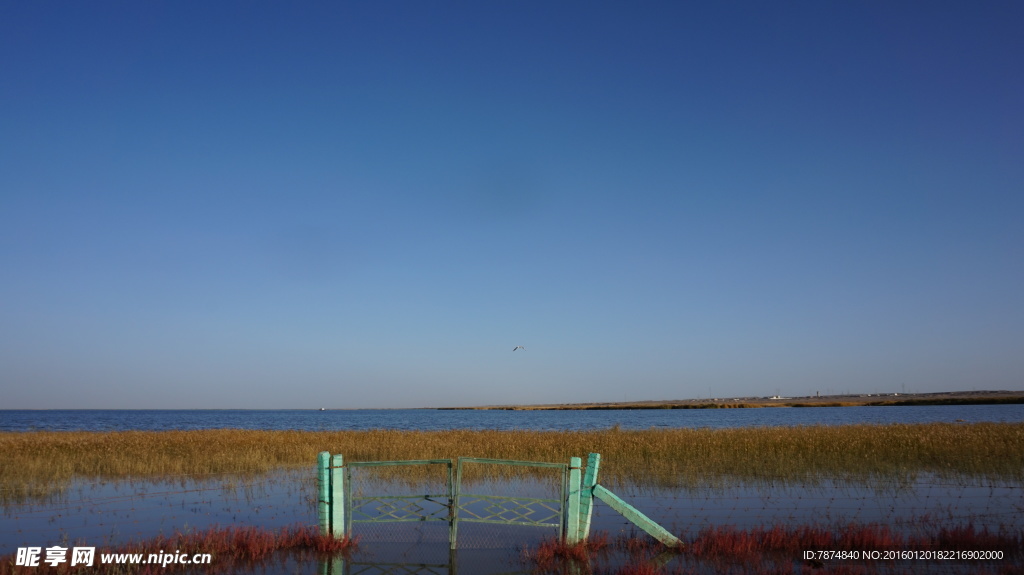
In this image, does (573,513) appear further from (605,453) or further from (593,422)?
(593,422)

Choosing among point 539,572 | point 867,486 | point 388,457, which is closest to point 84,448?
point 388,457

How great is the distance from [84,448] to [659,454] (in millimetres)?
23223

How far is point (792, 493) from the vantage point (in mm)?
17469

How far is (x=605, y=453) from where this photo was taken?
84.6 ft

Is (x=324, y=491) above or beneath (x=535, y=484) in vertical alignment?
above

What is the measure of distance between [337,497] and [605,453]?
16262 mm

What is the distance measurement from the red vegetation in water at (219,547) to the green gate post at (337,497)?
14 centimetres

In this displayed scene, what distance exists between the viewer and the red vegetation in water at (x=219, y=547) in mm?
9523

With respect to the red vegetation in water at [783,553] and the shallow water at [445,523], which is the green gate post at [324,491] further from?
the red vegetation in water at [783,553]

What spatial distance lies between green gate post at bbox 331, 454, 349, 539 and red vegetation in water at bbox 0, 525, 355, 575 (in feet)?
0.47

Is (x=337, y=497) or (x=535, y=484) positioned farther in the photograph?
(x=535, y=484)

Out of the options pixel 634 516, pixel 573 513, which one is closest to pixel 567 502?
pixel 573 513

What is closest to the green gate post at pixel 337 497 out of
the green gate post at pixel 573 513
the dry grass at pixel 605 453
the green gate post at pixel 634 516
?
the green gate post at pixel 573 513

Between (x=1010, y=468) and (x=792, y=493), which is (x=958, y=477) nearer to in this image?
(x=1010, y=468)
